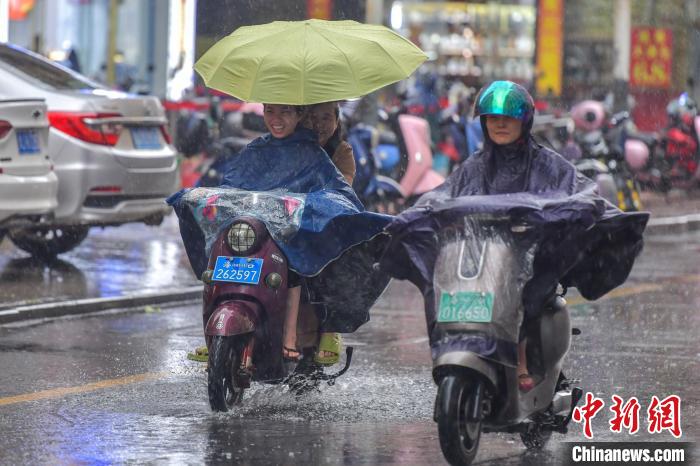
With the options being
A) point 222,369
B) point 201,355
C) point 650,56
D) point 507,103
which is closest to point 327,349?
point 201,355

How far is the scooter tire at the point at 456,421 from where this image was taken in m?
6.36

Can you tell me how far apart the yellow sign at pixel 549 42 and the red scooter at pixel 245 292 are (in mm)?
30157

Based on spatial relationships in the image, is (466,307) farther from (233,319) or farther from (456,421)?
(233,319)

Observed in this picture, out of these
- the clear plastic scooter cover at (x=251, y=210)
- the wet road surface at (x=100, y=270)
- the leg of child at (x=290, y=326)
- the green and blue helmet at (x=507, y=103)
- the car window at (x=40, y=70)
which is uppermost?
the car window at (x=40, y=70)

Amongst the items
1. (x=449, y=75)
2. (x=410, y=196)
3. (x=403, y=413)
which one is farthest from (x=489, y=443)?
(x=449, y=75)

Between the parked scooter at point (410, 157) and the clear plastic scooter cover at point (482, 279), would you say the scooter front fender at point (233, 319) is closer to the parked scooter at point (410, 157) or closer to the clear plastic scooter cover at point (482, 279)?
the clear plastic scooter cover at point (482, 279)

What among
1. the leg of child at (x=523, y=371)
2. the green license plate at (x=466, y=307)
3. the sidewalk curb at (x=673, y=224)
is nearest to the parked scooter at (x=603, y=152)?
the sidewalk curb at (x=673, y=224)

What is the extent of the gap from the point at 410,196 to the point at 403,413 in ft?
38.0

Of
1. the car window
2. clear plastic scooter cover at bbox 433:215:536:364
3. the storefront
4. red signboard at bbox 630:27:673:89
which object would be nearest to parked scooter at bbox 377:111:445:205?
the car window

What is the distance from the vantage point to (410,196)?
19.6 meters

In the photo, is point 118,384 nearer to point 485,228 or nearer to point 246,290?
point 246,290

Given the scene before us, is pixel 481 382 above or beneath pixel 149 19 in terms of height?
beneath

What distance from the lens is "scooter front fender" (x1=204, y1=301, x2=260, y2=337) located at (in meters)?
7.57

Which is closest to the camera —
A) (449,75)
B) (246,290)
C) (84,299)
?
(246,290)
